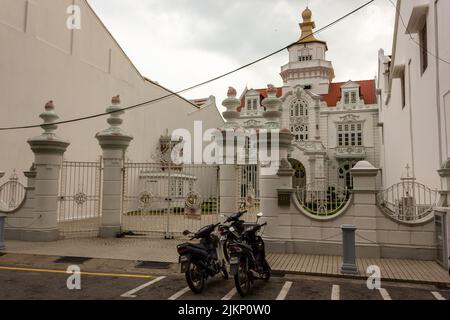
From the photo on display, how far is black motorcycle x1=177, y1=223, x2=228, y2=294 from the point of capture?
19.2ft

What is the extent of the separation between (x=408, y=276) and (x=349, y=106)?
96.8 feet

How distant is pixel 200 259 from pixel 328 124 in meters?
31.0

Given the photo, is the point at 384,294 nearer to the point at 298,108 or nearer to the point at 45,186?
the point at 45,186

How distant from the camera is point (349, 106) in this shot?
34375 mm

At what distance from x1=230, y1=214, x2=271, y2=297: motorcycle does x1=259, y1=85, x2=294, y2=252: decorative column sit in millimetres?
2510

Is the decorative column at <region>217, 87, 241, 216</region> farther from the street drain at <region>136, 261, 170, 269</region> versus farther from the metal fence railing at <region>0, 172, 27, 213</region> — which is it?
the metal fence railing at <region>0, 172, 27, 213</region>

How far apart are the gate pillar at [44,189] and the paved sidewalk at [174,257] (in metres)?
0.42

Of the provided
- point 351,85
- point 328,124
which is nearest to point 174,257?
point 328,124

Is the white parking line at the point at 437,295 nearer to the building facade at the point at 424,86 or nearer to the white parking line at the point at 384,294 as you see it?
the white parking line at the point at 384,294

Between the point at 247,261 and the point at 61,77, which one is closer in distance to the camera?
the point at 247,261

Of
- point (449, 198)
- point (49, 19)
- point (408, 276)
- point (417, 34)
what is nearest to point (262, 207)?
point (408, 276)

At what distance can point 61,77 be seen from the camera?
56.1ft

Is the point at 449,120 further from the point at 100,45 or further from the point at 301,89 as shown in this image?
the point at 301,89
